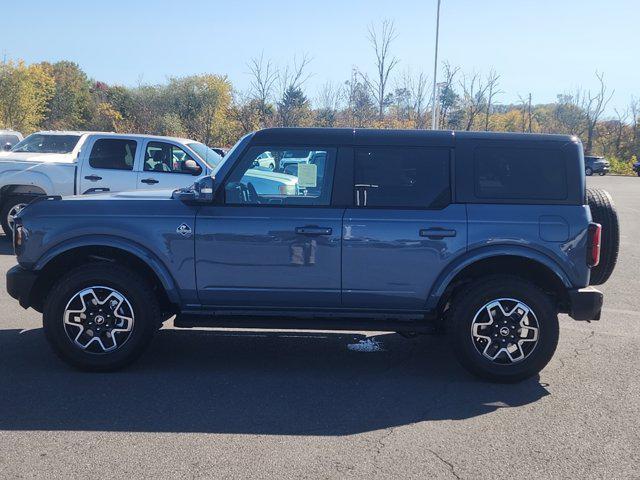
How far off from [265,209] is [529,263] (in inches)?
85.0

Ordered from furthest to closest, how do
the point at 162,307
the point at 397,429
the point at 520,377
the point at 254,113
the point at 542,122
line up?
the point at 542,122
the point at 254,113
the point at 162,307
the point at 520,377
the point at 397,429

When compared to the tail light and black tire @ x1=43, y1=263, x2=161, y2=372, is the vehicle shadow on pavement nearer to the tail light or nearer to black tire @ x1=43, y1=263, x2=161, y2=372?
black tire @ x1=43, y1=263, x2=161, y2=372

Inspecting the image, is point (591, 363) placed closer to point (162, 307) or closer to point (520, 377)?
point (520, 377)

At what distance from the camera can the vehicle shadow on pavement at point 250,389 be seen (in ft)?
15.0

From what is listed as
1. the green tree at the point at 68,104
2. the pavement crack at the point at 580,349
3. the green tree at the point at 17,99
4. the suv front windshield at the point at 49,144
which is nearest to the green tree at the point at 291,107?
the suv front windshield at the point at 49,144

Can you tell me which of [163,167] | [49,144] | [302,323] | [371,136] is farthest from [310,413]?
[49,144]

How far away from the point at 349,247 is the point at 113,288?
A: 1.89 m

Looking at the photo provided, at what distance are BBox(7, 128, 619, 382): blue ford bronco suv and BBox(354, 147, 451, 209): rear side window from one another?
0.01 m

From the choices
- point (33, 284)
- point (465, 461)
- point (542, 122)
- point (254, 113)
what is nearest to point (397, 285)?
point (465, 461)

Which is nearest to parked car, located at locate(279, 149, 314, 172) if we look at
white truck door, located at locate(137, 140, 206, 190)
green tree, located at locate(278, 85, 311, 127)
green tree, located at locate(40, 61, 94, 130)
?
white truck door, located at locate(137, 140, 206, 190)

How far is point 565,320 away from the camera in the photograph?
7691 millimetres

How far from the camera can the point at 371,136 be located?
5.58 meters

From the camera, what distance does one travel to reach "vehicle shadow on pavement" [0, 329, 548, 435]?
180 inches

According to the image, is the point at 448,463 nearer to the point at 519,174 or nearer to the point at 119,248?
the point at 519,174
